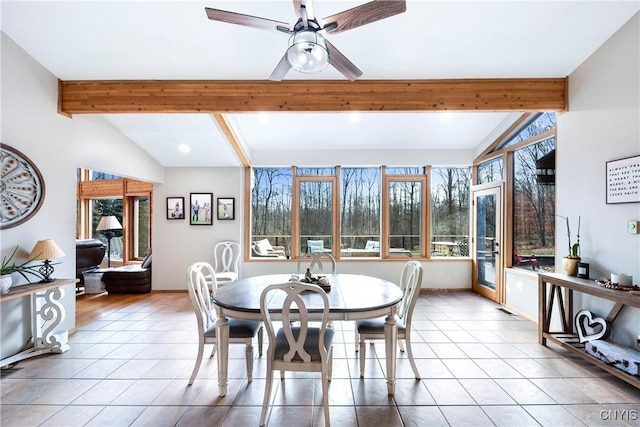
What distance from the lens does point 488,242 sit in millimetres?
5258

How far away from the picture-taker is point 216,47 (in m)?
2.93

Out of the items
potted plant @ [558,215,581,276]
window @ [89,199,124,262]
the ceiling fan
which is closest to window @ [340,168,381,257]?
potted plant @ [558,215,581,276]

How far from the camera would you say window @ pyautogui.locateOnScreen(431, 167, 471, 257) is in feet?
19.1

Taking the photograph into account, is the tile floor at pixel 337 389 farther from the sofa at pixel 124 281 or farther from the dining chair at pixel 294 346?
the sofa at pixel 124 281

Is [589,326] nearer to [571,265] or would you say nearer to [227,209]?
[571,265]

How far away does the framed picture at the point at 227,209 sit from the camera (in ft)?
18.4

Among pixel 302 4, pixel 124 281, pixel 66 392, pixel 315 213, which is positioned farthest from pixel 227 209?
pixel 302 4

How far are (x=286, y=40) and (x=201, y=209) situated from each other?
366cm

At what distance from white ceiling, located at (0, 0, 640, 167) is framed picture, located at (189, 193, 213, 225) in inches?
100

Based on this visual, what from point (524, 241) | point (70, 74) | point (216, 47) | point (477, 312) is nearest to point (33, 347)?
point (70, 74)

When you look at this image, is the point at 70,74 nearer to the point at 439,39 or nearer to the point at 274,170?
the point at 274,170

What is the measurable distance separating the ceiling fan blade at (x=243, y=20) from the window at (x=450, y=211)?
15.0 ft

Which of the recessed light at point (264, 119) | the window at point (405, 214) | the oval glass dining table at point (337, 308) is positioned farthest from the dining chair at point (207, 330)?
the window at point (405, 214)

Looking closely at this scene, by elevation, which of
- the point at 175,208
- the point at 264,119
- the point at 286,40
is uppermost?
the point at 286,40
